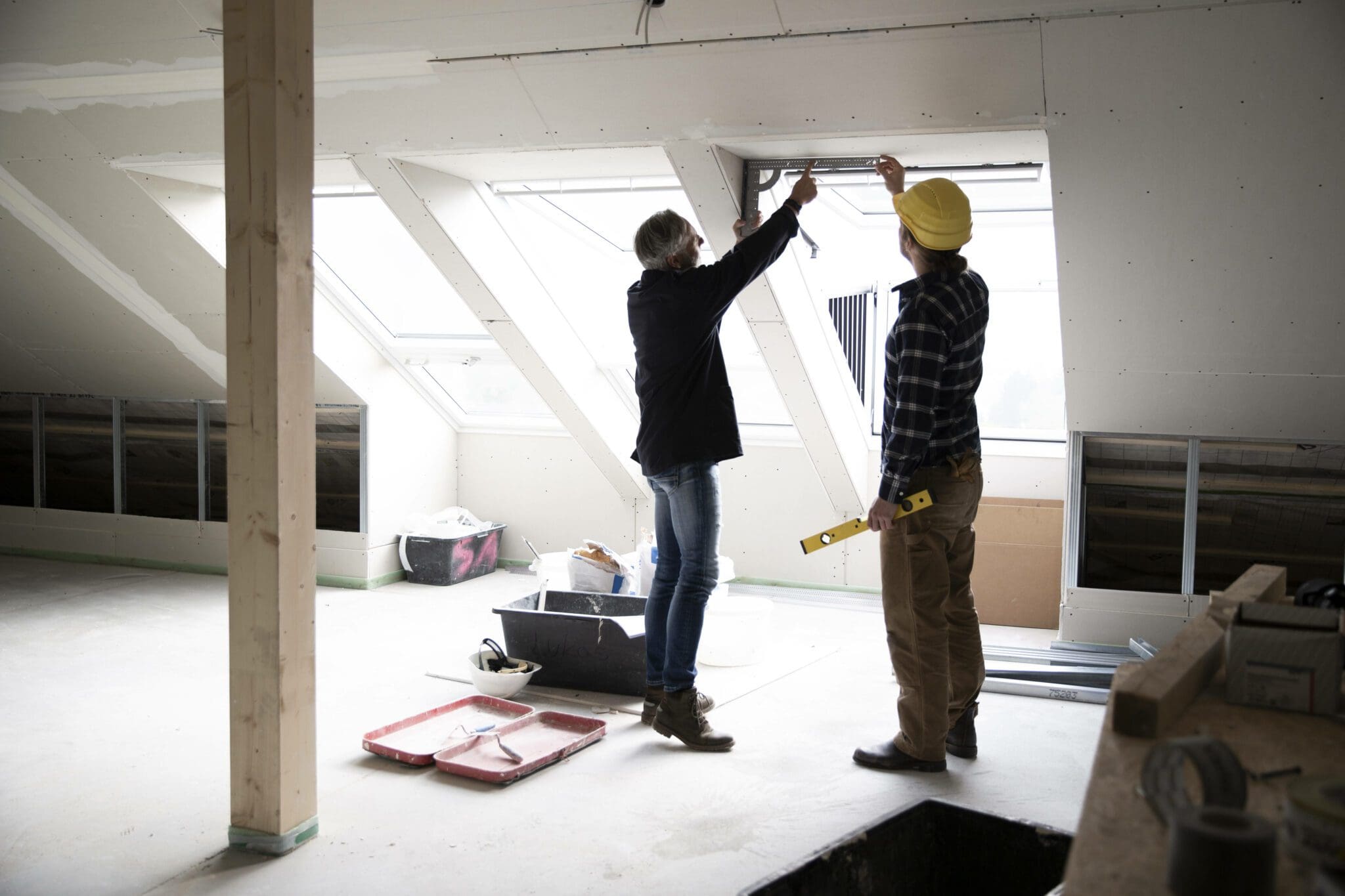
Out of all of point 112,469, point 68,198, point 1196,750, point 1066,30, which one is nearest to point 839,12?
point 1066,30

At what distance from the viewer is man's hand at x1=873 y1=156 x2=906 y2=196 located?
283cm

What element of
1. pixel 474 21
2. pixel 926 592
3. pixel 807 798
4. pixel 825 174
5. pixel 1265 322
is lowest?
pixel 807 798

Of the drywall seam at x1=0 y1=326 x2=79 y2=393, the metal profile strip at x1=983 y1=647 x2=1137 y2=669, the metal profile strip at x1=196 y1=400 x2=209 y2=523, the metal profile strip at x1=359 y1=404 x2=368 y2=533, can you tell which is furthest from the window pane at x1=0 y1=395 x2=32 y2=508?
the metal profile strip at x1=983 y1=647 x2=1137 y2=669

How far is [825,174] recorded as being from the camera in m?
3.21

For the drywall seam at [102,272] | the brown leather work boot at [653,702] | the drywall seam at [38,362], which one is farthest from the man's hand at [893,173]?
the drywall seam at [38,362]

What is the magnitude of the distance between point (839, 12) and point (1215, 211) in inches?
42.9

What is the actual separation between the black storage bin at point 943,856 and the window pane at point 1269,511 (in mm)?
2463

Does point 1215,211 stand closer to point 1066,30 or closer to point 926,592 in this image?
point 1066,30

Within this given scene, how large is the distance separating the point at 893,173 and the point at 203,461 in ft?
12.8

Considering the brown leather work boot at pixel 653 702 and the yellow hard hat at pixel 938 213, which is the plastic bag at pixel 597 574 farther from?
the yellow hard hat at pixel 938 213

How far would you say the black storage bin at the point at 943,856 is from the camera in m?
1.54

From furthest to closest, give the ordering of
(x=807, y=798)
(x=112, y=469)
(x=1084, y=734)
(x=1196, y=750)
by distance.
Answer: (x=112, y=469), (x=1084, y=734), (x=807, y=798), (x=1196, y=750)

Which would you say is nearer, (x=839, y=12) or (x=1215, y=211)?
(x=839, y=12)

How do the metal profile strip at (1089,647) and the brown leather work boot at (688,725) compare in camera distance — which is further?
the metal profile strip at (1089,647)
